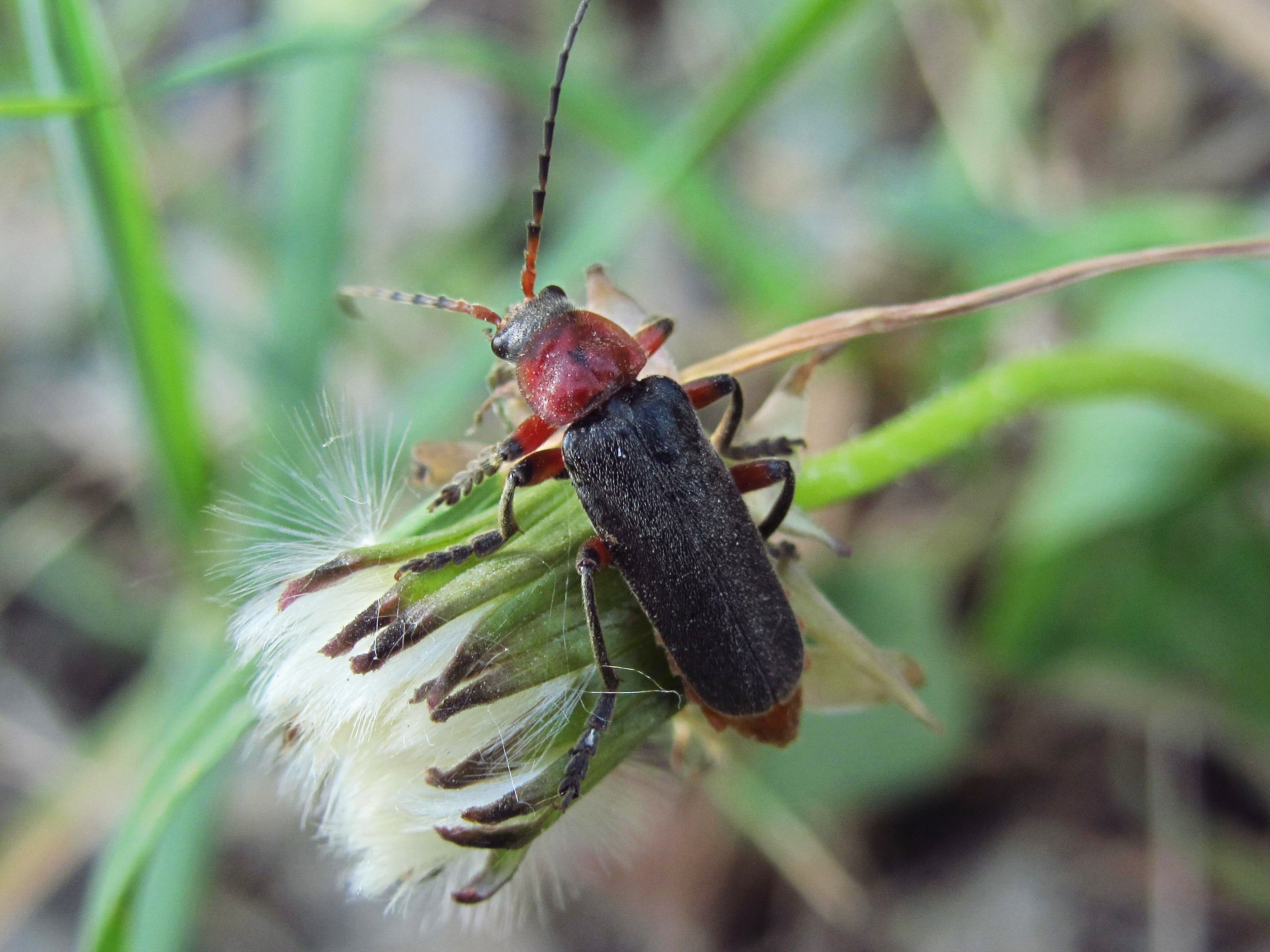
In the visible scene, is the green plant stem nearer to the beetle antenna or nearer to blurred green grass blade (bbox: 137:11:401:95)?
the beetle antenna

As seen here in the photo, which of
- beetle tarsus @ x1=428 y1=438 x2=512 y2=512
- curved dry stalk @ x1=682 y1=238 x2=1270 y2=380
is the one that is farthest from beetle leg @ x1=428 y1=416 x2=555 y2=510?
curved dry stalk @ x1=682 y1=238 x2=1270 y2=380

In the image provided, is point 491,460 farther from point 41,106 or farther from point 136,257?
point 136,257

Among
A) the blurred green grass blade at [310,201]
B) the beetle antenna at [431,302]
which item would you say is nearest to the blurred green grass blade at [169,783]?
the beetle antenna at [431,302]

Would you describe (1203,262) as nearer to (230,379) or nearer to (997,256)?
(997,256)

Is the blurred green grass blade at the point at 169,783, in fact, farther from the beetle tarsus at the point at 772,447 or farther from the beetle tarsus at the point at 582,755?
the beetle tarsus at the point at 772,447

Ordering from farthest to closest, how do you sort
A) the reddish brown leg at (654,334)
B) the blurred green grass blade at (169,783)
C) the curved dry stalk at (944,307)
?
the reddish brown leg at (654,334) → the curved dry stalk at (944,307) → the blurred green grass blade at (169,783)

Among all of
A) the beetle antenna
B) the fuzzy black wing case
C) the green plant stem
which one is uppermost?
the beetle antenna

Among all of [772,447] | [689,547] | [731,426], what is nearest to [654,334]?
[731,426]
